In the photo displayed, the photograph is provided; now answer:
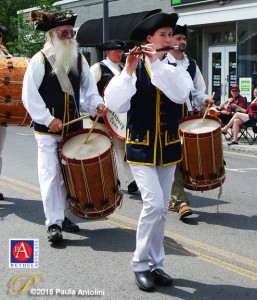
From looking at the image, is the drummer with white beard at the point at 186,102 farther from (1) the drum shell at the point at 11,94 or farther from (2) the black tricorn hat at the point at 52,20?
(1) the drum shell at the point at 11,94

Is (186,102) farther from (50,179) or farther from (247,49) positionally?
(247,49)

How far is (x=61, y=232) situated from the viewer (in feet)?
17.4

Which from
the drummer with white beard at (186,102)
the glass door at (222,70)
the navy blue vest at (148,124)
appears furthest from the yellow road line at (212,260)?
the glass door at (222,70)

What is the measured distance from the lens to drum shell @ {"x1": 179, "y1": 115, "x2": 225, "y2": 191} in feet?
19.0

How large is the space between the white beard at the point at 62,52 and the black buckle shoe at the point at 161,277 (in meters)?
2.12

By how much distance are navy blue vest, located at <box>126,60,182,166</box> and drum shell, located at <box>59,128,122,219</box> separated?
30.7 inches

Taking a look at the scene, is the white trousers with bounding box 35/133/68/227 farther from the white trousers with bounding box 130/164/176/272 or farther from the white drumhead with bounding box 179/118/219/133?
the white drumhead with bounding box 179/118/219/133

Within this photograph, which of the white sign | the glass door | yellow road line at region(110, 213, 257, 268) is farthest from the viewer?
the glass door

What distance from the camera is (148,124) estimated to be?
4.07 m

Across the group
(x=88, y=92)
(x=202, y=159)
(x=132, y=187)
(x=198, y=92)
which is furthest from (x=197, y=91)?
(x=132, y=187)

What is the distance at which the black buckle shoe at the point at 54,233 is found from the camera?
5078 mm

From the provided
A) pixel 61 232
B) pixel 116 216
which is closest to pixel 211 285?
pixel 61 232

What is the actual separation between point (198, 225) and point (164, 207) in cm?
176

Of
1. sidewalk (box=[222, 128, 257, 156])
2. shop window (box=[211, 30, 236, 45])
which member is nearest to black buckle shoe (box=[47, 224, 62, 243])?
sidewalk (box=[222, 128, 257, 156])
